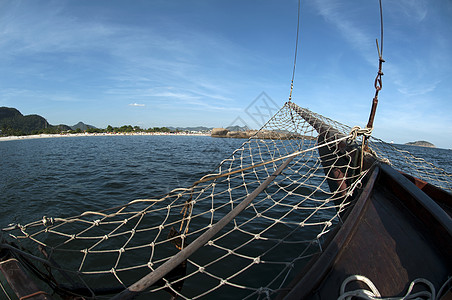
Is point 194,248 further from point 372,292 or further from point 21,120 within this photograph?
point 21,120

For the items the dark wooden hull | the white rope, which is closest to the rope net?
the dark wooden hull

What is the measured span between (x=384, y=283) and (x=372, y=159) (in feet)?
4.11

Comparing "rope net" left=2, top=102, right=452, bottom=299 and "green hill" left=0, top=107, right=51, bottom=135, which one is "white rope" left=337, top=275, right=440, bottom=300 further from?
"green hill" left=0, top=107, right=51, bottom=135

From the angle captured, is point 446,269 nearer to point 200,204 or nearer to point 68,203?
point 200,204

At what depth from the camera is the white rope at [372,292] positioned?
0.93m

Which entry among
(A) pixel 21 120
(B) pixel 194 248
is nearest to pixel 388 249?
(B) pixel 194 248

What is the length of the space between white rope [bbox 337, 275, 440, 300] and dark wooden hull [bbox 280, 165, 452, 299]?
0.9 inches

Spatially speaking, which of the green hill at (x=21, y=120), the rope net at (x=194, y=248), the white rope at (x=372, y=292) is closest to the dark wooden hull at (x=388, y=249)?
the white rope at (x=372, y=292)

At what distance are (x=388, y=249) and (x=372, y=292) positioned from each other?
299 millimetres

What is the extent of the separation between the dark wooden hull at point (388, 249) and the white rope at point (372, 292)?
0.07 feet

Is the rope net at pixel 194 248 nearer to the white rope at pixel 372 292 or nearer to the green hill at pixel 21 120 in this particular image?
the white rope at pixel 372 292

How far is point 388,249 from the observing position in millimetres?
1147

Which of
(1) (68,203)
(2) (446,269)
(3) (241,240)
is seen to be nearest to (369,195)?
(2) (446,269)

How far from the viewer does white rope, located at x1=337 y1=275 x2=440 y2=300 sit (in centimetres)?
93
